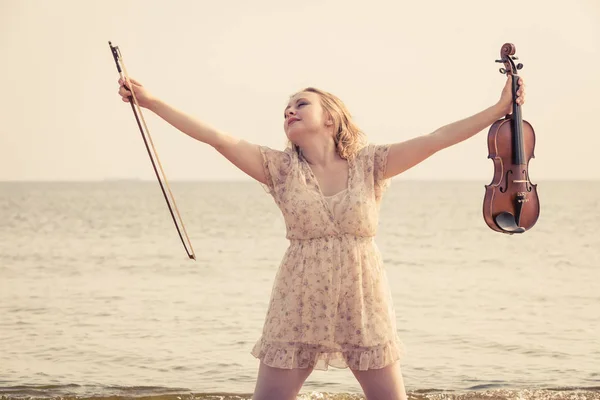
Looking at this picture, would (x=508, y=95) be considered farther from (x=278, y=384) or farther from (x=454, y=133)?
(x=278, y=384)

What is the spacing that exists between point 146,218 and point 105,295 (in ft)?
83.1

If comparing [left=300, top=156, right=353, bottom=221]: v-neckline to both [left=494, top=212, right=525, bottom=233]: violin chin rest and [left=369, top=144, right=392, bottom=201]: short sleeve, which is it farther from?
[left=494, top=212, right=525, bottom=233]: violin chin rest

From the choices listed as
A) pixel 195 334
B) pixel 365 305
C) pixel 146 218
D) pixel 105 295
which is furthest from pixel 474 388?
pixel 146 218

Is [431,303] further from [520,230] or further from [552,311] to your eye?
[520,230]

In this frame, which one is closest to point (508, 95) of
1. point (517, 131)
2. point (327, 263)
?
point (517, 131)

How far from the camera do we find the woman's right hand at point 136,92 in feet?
12.3

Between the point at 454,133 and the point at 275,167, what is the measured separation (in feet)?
2.56

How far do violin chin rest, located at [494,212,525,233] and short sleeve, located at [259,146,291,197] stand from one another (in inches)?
36.1

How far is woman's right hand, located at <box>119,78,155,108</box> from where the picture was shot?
3762 mm

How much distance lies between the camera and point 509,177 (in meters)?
3.97

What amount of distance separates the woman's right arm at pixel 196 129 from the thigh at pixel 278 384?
2.86ft

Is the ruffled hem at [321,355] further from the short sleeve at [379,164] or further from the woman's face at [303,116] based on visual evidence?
the woman's face at [303,116]

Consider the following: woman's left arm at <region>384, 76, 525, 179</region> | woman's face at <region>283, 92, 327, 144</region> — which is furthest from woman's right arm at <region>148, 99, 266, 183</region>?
woman's left arm at <region>384, 76, 525, 179</region>

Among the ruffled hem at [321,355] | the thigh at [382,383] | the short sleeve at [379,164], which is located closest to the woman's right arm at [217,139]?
the short sleeve at [379,164]
